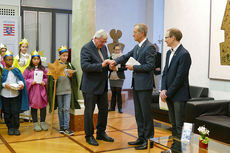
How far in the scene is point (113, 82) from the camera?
7.01 m

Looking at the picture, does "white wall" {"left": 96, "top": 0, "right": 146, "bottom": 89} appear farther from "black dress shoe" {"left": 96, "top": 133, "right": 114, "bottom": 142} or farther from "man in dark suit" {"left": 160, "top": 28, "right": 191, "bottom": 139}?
"man in dark suit" {"left": 160, "top": 28, "right": 191, "bottom": 139}

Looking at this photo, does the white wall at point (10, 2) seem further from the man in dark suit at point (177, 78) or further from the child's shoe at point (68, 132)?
the man in dark suit at point (177, 78)

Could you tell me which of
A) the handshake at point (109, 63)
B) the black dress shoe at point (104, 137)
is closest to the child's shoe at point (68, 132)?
the black dress shoe at point (104, 137)

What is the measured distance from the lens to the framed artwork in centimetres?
521

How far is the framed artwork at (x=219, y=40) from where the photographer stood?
5215 millimetres

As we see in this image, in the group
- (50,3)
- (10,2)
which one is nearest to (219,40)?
(50,3)

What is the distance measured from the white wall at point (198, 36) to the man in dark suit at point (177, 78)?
6.49ft

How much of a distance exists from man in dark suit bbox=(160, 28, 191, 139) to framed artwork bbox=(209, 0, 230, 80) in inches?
74.5

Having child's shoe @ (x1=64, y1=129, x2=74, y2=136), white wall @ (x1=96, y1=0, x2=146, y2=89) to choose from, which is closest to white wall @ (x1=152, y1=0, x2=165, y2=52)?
white wall @ (x1=96, y1=0, x2=146, y2=89)

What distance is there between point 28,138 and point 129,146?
5.29 ft

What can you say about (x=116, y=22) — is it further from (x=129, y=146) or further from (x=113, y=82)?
(x=129, y=146)

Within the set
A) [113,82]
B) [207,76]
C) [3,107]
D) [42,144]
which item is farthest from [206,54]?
[3,107]

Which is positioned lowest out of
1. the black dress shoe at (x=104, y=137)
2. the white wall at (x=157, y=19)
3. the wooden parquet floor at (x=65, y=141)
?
the wooden parquet floor at (x=65, y=141)

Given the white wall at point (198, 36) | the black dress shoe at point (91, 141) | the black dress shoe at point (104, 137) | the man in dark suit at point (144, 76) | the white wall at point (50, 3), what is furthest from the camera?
the white wall at point (50, 3)
